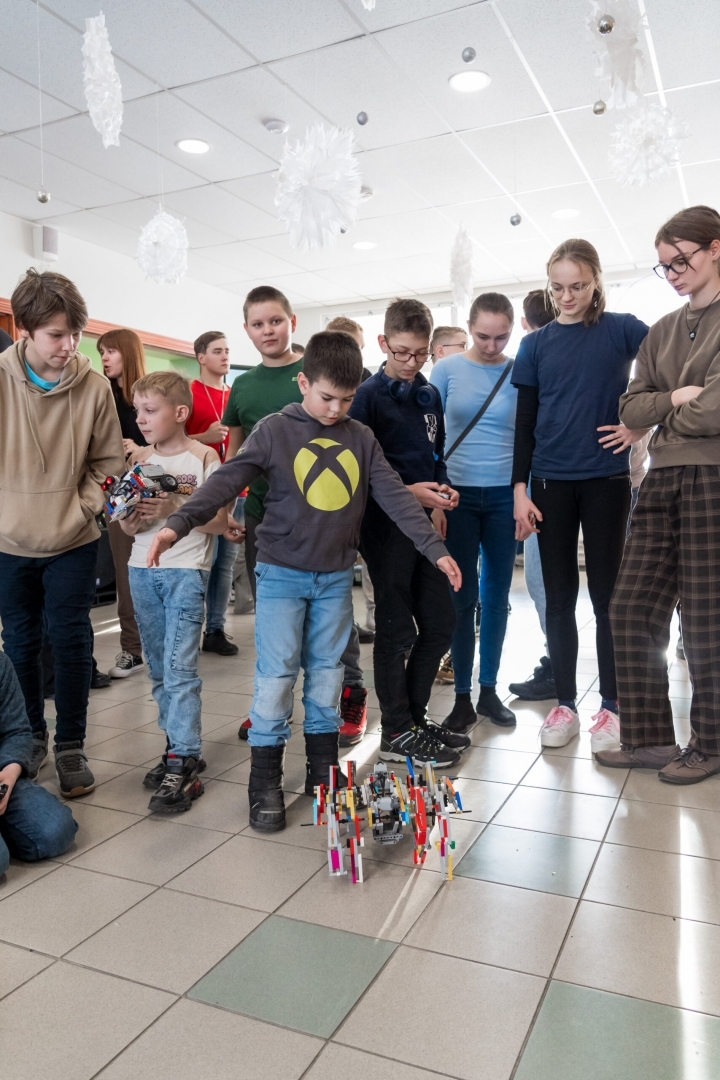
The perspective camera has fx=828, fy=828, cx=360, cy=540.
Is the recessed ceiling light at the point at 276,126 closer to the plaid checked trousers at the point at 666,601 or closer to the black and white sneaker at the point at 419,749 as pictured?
the plaid checked trousers at the point at 666,601

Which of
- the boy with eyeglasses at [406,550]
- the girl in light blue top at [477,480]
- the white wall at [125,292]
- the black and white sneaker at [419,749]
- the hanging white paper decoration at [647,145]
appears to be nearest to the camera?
the boy with eyeglasses at [406,550]

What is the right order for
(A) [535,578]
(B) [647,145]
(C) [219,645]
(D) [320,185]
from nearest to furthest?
(D) [320,185]
(B) [647,145]
(A) [535,578]
(C) [219,645]

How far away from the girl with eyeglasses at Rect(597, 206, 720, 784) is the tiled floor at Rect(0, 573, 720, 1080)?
154 millimetres

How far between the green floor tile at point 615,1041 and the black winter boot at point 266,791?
0.84m

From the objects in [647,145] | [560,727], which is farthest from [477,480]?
[647,145]

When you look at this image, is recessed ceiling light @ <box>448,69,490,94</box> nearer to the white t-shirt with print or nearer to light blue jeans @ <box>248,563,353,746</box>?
the white t-shirt with print

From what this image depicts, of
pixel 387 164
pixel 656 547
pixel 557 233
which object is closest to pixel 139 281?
pixel 387 164

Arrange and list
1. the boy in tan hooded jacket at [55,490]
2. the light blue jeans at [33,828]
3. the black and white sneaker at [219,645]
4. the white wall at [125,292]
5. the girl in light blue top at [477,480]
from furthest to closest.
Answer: the white wall at [125,292], the black and white sneaker at [219,645], the girl in light blue top at [477,480], the boy in tan hooded jacket at [55,490], the light blue jeans at [33,828]

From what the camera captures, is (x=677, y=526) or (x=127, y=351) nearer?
(x=677, y=526)

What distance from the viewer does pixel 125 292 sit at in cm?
740

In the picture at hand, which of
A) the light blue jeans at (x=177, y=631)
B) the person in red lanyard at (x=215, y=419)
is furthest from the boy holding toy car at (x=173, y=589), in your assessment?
the person in red lanyard at (x=215, y=419)

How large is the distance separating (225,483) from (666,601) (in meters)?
1.28

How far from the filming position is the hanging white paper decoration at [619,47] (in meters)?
2.59

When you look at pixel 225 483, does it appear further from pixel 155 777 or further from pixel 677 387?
pixel 677 387
